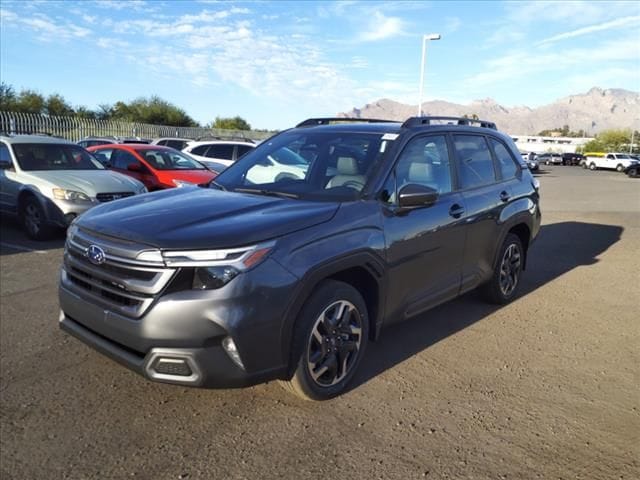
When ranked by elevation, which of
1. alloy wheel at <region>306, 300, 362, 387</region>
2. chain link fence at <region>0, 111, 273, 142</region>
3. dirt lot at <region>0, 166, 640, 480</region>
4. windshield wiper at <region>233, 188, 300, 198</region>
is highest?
chain link fence at <region>0, 111, 273, 142</region>

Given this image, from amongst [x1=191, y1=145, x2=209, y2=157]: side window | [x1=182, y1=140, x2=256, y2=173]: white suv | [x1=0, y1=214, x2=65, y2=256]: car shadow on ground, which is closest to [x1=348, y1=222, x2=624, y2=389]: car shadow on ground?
[x1=0, y1=214, x2=65, y2=256]: car shadow on ground

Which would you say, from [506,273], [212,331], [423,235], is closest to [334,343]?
[212,331]

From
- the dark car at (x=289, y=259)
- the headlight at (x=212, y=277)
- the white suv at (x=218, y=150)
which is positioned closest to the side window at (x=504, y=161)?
the dark car at (x=289, y=259)

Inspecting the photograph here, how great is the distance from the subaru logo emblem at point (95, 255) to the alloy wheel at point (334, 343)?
Result: 51.8 inches

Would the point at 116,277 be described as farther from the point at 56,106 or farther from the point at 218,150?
the point at 56,106

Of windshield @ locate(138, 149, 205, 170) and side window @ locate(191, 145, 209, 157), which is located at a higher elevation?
side window @ locate(191, 145, 209, 157)

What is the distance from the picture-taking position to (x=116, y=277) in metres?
2.95

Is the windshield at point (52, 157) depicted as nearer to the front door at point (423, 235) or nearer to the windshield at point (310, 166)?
the windshield at point (310, 166)

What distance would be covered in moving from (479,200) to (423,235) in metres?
1.07

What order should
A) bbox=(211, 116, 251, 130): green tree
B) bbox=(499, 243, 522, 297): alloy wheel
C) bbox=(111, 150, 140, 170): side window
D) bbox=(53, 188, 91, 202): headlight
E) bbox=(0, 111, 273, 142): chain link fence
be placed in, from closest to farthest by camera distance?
bbox=(499, 243, 522, 297): alloy wheel → bbox=(53, 188, 91, 202): headlight → bbox=(111, 150, 140, 170): side window → bbox=(0, 111, 273, 142): chain link fence → bbox=(211, 116, 251, 130): green tree

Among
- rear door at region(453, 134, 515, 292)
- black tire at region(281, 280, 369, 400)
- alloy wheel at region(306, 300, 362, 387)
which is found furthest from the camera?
rear door at region(453, 134, 515, 292)

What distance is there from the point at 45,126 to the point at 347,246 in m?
22.6

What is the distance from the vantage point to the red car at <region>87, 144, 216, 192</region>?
10.6m

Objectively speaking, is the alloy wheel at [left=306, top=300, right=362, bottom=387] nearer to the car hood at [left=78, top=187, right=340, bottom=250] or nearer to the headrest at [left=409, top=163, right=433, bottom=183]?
the car hood at [left=78, top=187, right=340, bottom=250]
